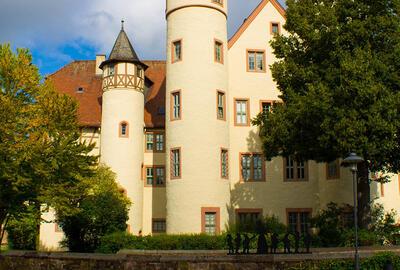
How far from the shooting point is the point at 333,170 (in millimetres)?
31047

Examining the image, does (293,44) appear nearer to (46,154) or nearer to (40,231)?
(46,154)

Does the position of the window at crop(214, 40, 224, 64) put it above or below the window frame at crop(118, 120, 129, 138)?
above

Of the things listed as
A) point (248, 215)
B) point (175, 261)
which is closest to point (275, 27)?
point (248, 215)

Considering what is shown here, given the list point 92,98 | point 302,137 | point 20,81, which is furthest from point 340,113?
point 92,98

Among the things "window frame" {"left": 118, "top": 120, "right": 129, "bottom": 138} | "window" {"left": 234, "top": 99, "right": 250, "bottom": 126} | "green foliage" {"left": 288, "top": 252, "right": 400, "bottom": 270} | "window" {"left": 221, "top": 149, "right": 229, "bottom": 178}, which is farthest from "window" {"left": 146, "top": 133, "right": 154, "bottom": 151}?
"green foliage" {"left": 288, "top": 252, "right": 400, "bottom": 270}

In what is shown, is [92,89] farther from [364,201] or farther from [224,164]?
[364,201]

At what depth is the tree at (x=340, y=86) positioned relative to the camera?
2002 centimetres

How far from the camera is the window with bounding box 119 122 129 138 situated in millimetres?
33656

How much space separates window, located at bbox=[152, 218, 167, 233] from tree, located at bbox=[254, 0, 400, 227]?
12.4 meters

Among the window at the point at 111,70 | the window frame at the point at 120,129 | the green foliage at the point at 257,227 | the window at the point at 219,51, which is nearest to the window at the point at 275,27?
the window at the point at 219,51

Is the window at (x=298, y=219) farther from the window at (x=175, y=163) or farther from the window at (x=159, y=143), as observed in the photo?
the window at (x=159, y=143)

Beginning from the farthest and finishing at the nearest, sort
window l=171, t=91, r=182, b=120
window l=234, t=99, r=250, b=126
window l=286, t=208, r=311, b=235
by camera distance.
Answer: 1. window l=234, t=99, r=250, b=126
2. window l=286, t=208, r=311, b=235
3. window l=171, t=91, r=182, b=120

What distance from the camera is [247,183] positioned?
102ft

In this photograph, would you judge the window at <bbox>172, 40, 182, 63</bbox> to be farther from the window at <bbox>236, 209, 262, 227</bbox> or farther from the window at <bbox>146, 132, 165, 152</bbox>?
the window at <bbox>236, 209, 262, 227</bbox>
